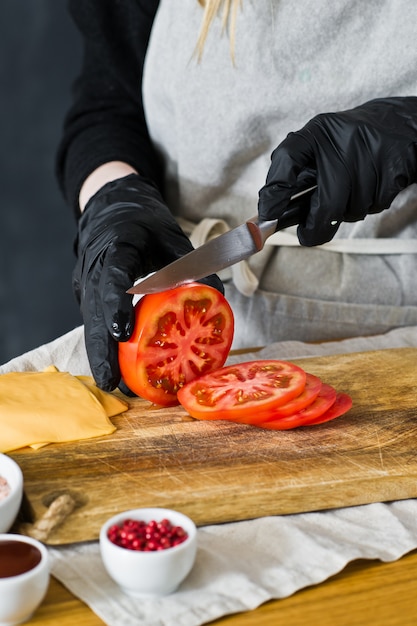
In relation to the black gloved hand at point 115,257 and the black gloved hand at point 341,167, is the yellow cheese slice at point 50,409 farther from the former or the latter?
the black gloved hand at point 341,167

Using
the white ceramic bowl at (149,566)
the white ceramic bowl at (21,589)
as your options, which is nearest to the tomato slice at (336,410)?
the white ceramic bowl at (149,566)

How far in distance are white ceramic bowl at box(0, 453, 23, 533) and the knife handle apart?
518 millimetres

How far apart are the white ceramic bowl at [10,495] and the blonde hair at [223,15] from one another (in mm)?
1037

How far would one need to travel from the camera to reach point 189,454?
3.81 feet

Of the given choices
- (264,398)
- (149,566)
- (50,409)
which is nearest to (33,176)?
(50,409)

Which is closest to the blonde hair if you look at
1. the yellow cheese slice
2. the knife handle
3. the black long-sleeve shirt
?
the black long-sleeve shirt

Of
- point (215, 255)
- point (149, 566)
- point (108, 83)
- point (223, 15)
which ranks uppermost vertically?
point (223, 15)

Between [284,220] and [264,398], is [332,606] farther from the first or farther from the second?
[284,220]

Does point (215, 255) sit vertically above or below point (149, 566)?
above

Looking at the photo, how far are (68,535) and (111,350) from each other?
0.36 m

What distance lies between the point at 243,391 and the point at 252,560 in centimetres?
31

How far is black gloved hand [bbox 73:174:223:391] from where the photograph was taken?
4.10 feet

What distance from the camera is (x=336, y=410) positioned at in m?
1.27

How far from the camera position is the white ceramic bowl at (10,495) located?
3.12 ft
